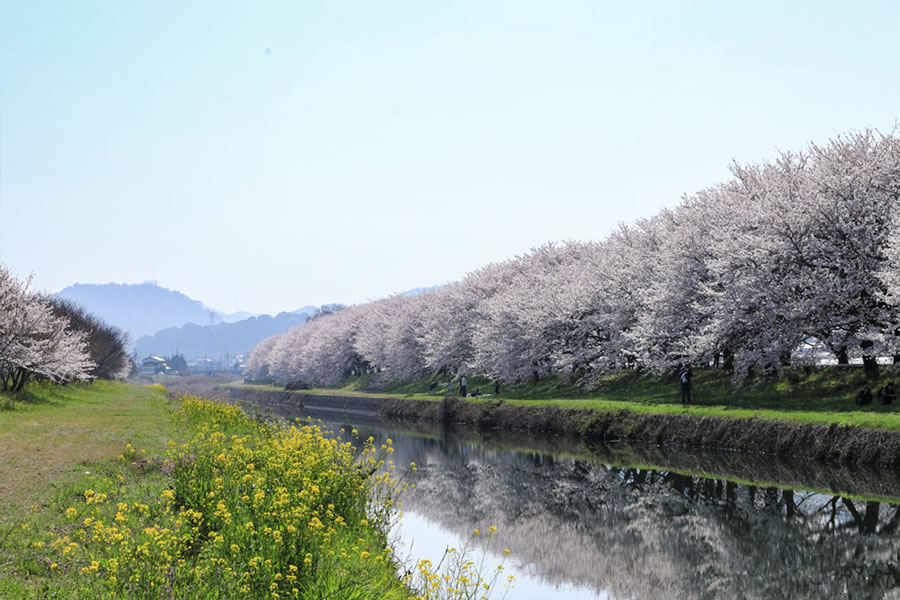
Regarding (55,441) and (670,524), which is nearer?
(670,524)

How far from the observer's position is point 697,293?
46.0 metres

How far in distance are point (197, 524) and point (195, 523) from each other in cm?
4

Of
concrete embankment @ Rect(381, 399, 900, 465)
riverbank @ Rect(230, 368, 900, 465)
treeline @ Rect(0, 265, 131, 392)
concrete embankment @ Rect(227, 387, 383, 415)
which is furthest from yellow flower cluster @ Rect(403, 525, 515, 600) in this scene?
concrete embankment @ Rect(227, 387, 383, 415)

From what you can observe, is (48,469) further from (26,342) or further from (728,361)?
(728,361)

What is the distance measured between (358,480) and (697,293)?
34.1 metres

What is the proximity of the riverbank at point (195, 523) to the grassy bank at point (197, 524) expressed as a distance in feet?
0.10

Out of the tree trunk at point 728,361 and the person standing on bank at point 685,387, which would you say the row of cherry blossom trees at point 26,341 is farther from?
the tree trunk at point 728,361

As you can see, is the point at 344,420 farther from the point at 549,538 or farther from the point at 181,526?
the point at 181,526

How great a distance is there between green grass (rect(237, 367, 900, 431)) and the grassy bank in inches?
839

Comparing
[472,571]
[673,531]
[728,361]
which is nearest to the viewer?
[472,571]

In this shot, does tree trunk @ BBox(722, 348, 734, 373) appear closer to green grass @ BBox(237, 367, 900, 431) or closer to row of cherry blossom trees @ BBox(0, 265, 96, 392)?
green grass @ BBox(237, 367, 900, 431)

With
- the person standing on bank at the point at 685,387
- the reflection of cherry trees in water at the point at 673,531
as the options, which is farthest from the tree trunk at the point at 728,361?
the reflection of cherry trees in water at the point at 673,531

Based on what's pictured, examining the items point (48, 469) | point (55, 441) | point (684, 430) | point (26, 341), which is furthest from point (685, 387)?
point (26, 341)

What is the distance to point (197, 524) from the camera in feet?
45.4
